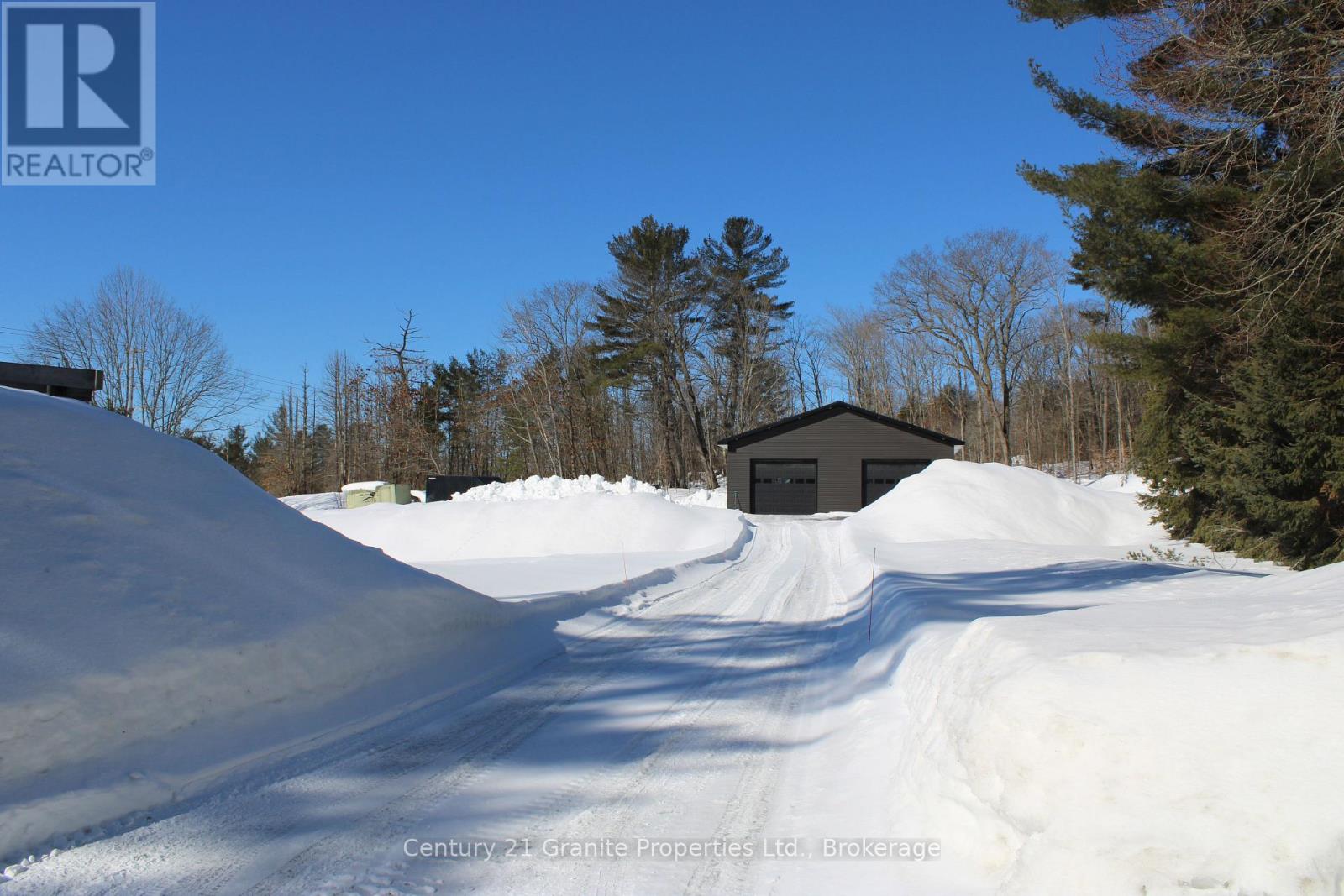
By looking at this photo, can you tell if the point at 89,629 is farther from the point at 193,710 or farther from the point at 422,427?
the point at 422,427

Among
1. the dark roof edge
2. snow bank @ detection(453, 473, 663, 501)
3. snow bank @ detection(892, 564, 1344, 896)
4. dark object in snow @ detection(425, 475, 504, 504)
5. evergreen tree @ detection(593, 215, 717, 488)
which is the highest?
evergreen tree @ detection(593, 215, 717, 488)

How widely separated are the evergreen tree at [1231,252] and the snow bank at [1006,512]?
362 centimetres

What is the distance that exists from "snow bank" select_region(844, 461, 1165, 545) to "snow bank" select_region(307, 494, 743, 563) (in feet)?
16.6

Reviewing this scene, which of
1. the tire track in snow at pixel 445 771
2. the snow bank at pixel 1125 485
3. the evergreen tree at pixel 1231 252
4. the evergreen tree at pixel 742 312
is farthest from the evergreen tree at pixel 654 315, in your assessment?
the tire track in snow at pixel 445 771

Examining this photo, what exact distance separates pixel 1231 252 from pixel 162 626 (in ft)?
51.3

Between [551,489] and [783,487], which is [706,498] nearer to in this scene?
[783,487]

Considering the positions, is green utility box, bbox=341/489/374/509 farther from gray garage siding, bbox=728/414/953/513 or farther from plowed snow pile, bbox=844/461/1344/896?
plowed snow pile, bbox=844/461/1344/896

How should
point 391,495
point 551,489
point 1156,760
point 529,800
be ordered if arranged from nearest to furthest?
point 1156,760, point 529,800, point 551,489, point 391,495

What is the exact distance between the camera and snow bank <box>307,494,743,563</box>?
2142 centimetres

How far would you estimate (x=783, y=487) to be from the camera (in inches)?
1351

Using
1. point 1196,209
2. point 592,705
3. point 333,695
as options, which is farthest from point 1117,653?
point 1196,209

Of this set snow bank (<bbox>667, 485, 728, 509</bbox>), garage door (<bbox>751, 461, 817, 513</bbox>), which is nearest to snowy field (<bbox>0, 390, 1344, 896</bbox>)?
garage door (<bbox>751, 461, 817, 513</bbox>)

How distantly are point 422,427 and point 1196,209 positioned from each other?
42.6 metres

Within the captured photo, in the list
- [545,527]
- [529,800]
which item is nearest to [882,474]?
[545,527]
